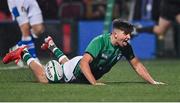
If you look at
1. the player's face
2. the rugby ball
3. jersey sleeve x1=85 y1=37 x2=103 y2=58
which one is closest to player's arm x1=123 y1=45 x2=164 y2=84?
the player's face

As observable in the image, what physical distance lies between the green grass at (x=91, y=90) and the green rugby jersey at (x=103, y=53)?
0.90 ft

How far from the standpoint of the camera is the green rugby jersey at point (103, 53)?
39.1 ft

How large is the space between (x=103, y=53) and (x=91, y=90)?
809 mm

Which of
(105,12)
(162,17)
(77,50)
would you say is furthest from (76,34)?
(162,17)

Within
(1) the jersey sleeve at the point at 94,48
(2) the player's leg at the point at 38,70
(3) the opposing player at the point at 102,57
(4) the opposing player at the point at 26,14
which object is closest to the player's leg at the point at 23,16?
(4) the opposing player at the point at 26,14

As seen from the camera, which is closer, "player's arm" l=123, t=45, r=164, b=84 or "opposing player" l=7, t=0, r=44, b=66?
"player's arm" l=123, t=45, r=164, b=84

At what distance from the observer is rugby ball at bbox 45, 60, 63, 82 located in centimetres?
1259

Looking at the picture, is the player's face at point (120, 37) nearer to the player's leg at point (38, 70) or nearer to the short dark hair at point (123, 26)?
the short dark hair at point (123, 26)

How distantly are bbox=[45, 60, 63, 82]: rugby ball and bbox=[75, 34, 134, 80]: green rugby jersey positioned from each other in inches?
13.7

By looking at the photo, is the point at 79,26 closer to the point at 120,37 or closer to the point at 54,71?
the point at 54,71

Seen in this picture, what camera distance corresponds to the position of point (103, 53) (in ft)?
39.6

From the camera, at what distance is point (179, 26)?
21578mm

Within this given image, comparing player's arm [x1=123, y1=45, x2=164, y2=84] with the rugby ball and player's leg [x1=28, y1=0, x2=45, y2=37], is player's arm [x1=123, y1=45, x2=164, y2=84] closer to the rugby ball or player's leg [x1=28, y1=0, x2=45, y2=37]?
the rugby ball

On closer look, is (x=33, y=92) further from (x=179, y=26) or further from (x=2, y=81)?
(x=179, y=26)
